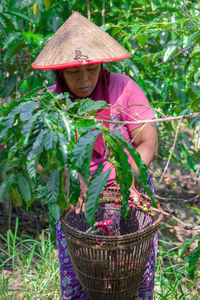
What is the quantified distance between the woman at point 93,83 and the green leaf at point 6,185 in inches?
28.5

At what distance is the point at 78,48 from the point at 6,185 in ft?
3.76

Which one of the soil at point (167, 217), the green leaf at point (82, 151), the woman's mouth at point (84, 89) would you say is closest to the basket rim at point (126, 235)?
the green leaf at point (82, 151)

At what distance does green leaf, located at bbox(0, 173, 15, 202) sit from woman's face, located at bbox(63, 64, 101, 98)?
903 mm

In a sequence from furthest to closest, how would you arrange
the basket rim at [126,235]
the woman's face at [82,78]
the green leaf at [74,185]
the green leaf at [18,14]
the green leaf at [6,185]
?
the green leaf at [6,185], the green leaf at [18,14], the woman's face at [82,78], the basket rim at [126,235], the green leaf at [74,185]

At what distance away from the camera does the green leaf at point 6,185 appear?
2.38 metres

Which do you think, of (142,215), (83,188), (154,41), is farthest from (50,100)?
(154,41)

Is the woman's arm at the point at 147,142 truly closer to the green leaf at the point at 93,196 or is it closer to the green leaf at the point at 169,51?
the green leaf at the point at 169,51

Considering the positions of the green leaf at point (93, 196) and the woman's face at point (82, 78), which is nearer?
the green leaf at point (93, 196)

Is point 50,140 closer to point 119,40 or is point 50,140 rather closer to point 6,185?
point 6,185

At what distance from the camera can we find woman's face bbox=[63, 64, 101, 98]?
5.52 feet

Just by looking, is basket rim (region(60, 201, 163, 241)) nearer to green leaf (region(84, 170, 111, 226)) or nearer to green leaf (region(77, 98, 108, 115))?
green leaf (region(84, 170, 111, 226))

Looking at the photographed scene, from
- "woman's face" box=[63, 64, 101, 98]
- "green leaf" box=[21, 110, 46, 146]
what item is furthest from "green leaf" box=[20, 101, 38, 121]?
"woman's face" box=[63, 64, 101, 98]

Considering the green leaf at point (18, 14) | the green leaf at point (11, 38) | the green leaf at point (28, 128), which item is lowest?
the green leaf at point (28, 128)

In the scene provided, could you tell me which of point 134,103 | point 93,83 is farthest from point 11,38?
point 134,103
